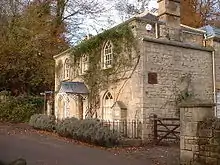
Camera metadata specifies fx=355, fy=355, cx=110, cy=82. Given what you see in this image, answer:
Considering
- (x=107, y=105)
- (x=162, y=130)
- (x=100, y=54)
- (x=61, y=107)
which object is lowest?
(x=162, y=130)

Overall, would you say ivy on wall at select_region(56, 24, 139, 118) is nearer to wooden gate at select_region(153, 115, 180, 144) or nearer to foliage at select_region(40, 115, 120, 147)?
wooden gate at select_region(153, 115, 180, 144)

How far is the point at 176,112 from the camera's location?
18.2m

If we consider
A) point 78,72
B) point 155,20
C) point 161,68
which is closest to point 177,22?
point 155,20

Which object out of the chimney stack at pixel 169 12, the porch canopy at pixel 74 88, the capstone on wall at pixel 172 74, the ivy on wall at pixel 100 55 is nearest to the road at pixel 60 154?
the capstone on wall at pixel 172 74

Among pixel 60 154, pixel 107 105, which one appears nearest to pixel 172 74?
pixel 107 105

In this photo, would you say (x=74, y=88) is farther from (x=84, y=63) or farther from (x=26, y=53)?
(x=26, y=53)

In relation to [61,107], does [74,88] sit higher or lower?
higher

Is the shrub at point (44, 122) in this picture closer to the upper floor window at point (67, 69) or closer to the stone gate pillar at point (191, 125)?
the upper floor window at point (67, 69)

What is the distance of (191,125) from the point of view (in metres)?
10.1

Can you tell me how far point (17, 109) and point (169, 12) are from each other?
14.0 metres

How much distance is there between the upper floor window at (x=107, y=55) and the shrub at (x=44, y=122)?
4.38 meters

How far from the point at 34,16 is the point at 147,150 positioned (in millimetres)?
21631

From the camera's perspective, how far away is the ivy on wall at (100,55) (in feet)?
60.1

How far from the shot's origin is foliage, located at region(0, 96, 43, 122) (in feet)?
86.0
